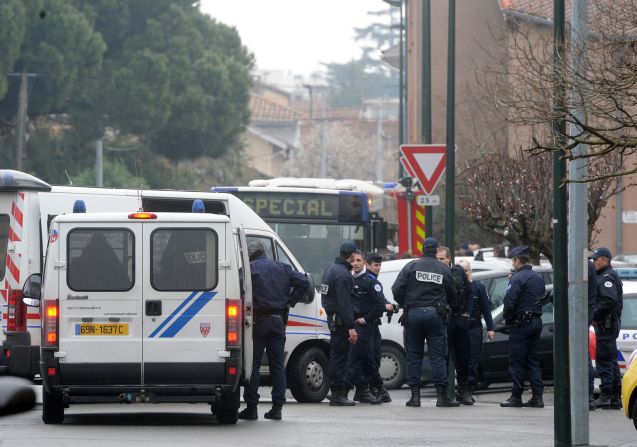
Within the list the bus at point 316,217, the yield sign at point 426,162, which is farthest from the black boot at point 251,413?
the bus at point 316,217

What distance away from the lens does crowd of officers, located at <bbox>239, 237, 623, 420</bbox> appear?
14.9 metres

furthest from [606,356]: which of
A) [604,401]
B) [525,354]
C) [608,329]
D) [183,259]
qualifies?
[183,259]

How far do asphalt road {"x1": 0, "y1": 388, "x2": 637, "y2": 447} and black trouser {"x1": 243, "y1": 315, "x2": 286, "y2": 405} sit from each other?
0.88 feet

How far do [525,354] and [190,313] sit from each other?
460 cm

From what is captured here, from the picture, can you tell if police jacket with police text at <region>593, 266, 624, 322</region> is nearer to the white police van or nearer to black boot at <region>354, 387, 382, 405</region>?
black boot at <region>354, 387, 382, 405</region>

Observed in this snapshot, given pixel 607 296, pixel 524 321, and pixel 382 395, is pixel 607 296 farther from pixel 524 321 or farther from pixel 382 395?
pixel 382 395

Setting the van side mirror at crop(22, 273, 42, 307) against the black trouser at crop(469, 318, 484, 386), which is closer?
the van side mirror at crop(22, 273, 42, 307)

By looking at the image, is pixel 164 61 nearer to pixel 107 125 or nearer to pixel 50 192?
pixel 107 125

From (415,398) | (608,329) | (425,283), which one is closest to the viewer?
(608,329)

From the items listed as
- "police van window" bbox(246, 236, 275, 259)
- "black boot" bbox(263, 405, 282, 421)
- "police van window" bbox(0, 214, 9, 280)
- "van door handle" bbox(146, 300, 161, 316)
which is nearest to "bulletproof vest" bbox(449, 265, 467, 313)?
"police van window" bbox(246, 236, 275, 259)

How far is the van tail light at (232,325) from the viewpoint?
12227 mm

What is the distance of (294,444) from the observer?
448 inches

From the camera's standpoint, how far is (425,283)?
595 inches

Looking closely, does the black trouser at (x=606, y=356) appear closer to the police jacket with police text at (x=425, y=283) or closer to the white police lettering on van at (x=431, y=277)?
the police jacket with police text at (x=425, y=283)
